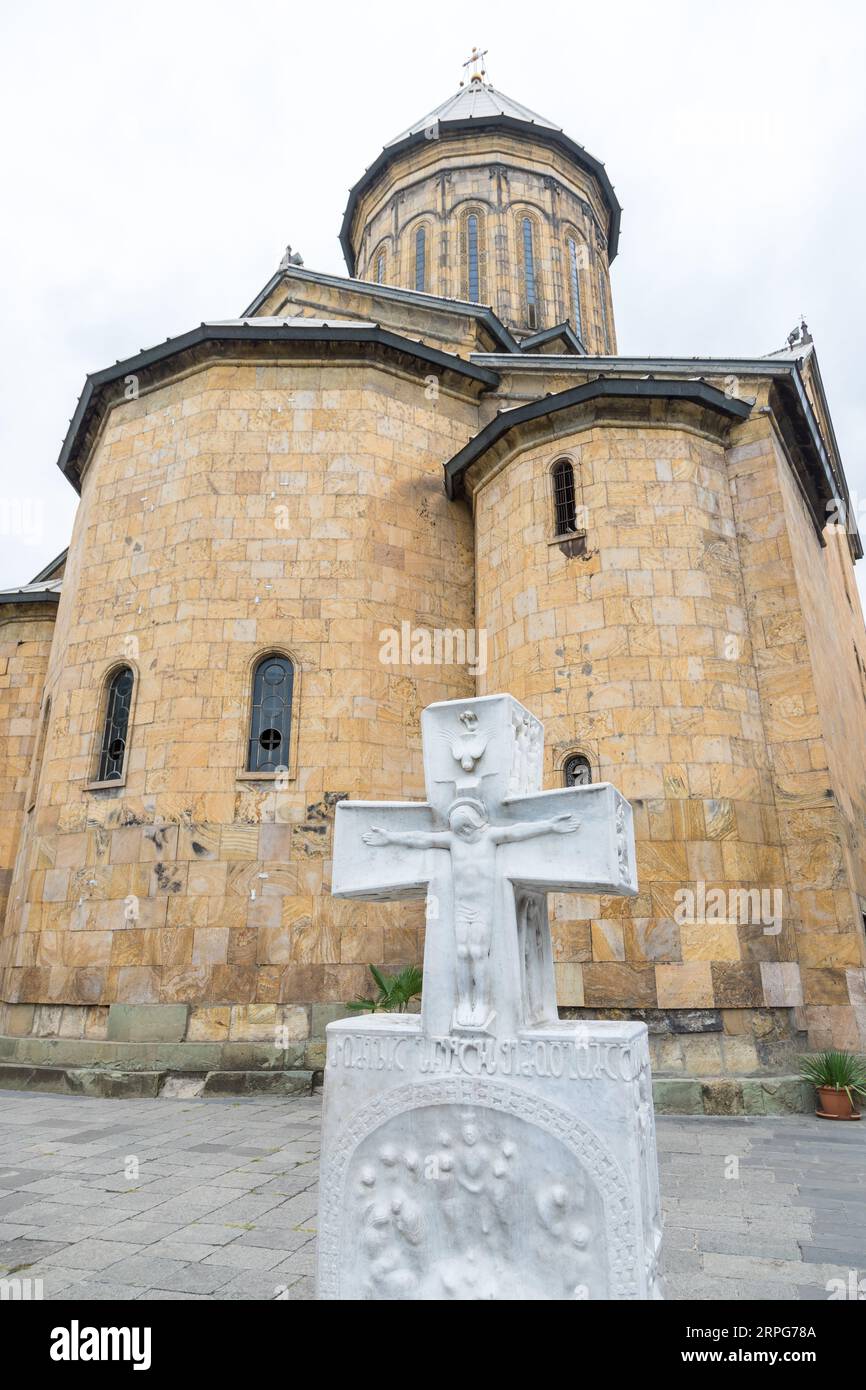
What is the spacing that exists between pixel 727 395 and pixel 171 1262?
1098 cm

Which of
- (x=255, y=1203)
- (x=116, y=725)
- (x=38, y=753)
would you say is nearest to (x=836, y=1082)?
(x=255, y=1203)

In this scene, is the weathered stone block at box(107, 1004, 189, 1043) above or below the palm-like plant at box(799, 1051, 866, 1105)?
above

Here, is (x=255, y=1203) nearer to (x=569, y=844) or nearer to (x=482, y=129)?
(x=569, y=844)

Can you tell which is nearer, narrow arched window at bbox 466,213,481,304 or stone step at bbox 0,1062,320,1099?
stone step at bbox 0,1062,320,1099

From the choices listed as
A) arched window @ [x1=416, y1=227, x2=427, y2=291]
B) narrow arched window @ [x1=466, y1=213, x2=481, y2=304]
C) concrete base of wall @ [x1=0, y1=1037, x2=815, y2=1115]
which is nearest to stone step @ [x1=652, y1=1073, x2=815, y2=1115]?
concrete base of wall @ [x1=0, y1=1037, x2=815, y2=1115]

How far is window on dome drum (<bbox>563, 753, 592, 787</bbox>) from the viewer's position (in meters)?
9.48

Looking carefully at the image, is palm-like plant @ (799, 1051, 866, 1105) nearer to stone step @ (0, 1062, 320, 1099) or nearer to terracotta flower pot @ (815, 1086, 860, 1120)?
terracotta flower pot @ (815, 1086, 860, 1120)

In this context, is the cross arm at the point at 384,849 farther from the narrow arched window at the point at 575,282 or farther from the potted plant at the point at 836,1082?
the narrow arched window at the point at 575,282

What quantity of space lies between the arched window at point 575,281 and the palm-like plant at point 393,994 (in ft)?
50.4

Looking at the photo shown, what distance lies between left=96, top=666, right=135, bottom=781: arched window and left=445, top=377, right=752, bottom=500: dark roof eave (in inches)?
227

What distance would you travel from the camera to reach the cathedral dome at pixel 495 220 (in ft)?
62.4

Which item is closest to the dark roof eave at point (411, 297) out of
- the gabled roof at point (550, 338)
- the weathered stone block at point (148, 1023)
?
the gabled roof at point (550, 338)
